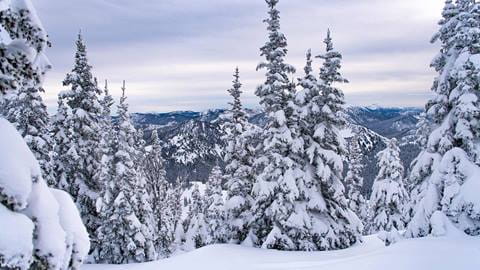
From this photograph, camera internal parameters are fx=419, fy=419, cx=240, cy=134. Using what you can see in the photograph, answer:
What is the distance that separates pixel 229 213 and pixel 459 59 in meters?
14.6

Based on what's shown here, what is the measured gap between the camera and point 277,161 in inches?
857

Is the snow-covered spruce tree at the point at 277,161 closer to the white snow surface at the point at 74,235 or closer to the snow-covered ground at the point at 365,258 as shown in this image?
the snow-covered ground at the point at 365,258

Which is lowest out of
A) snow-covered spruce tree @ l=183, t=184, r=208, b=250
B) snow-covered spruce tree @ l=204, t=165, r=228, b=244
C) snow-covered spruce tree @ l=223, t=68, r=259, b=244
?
snow-covered spruce tree @ l=183, t=184, r=208, b=250

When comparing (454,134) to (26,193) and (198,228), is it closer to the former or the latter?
(26,193)

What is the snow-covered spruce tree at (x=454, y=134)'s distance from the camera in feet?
50.8

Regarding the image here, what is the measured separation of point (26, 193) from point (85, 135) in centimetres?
2386

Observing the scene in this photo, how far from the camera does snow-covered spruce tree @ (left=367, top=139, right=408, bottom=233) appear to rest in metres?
32.3

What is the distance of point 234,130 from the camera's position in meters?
25.9

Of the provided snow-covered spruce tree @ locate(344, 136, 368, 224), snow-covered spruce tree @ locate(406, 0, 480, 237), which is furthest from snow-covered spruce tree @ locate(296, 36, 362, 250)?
snow-covered spruce tree @ locate(344, 136, 368, 224)

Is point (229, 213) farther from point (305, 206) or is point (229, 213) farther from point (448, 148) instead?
point (448, 148)

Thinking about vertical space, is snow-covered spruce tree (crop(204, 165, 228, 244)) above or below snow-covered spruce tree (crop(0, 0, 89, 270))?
below

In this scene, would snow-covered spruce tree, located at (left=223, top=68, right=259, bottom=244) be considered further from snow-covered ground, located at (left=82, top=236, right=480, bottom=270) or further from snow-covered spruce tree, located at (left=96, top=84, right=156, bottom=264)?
snow-covered spruce tree, located at (left=96, top=84, right=156, bottom=264)

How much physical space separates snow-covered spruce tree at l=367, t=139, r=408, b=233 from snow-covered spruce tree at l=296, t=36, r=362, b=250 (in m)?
9.84

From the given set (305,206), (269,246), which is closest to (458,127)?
(305,206)
